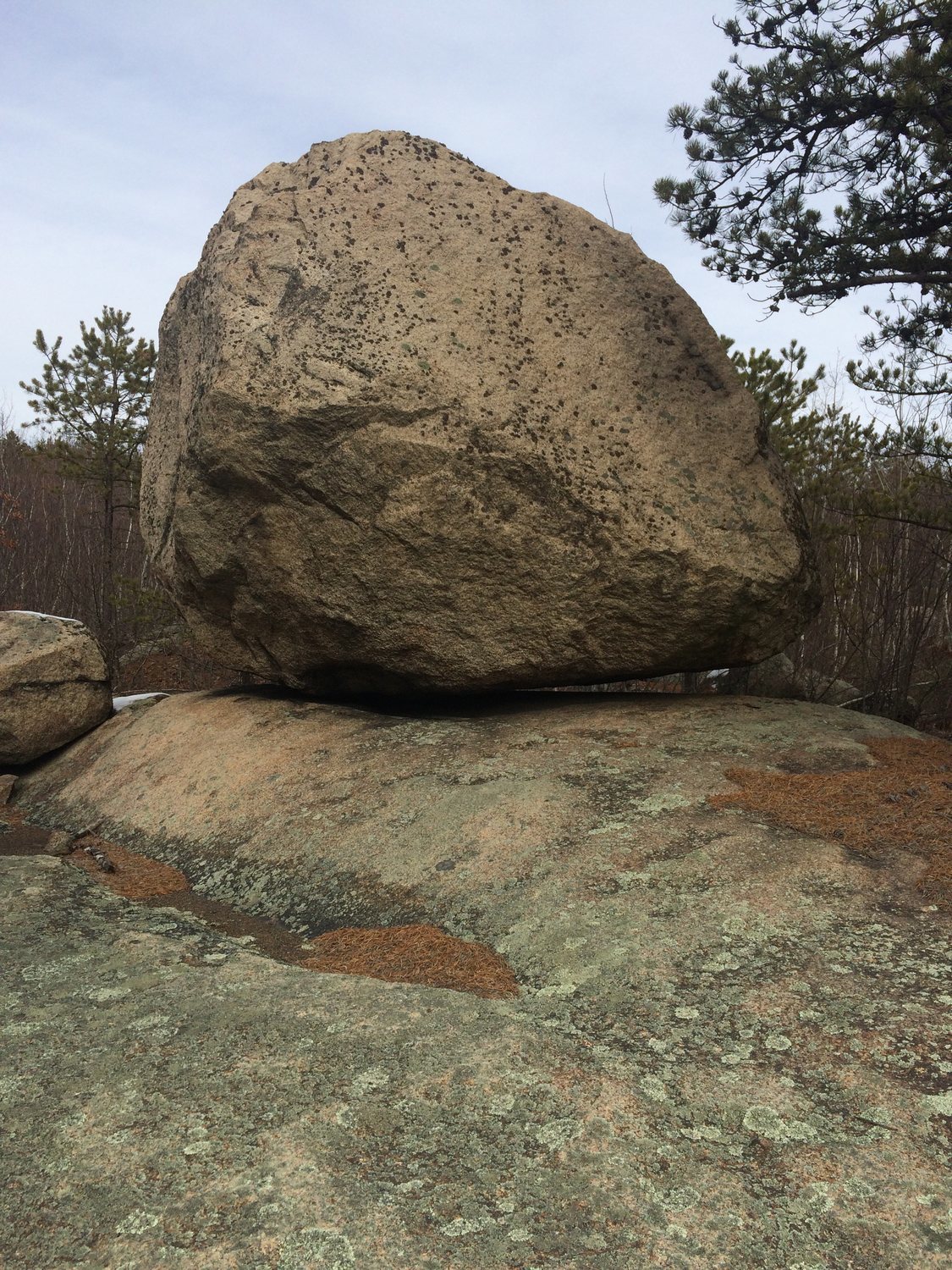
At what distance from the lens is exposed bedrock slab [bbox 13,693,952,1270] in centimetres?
213

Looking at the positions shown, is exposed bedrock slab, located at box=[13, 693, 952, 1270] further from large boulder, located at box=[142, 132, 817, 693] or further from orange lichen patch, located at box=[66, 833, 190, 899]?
large boulder, located at box=[142, 132, 817, 693]

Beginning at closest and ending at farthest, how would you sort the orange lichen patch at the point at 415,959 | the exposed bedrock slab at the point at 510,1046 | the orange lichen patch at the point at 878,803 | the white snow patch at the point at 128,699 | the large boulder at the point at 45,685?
the exposed bedrock slab at the point at 510,1046, the orange lichen patch at the point at 415,959, the orange lichen patch at the point at 878,803, the large boulder at the point at 45,685, the white snow patch at the point at 128,699

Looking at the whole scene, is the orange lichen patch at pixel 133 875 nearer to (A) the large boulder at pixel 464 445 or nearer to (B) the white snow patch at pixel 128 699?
(A) the large boulder at pixel 464 445

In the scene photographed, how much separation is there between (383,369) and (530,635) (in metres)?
1.72

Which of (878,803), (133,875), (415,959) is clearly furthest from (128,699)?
(878,803)

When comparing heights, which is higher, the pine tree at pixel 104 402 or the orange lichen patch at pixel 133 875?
the pine tree at pixel 104 402

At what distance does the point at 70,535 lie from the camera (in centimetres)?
1609

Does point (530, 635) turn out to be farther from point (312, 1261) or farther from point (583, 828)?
point (312, 1261)

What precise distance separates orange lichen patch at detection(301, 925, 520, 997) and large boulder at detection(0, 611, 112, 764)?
388 cm

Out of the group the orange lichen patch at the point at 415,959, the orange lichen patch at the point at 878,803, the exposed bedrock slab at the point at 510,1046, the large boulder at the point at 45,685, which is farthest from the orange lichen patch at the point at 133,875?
the orange lichen patch at the point at 878,803

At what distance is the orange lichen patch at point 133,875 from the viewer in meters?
4.67

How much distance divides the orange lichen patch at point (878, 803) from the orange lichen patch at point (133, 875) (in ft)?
8.52

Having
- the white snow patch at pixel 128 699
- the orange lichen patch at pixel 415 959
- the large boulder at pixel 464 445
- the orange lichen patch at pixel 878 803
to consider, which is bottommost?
the orange lichen patch at pixel 415 959

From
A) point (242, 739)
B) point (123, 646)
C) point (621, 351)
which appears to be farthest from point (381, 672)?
point (123, 646)
